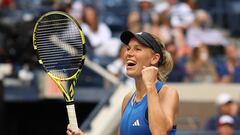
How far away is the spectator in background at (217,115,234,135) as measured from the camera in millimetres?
8864

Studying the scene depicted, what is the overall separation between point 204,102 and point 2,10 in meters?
3.14

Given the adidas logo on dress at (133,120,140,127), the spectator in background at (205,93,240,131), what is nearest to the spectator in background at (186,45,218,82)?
the spectator in background at (205,93,240,131)

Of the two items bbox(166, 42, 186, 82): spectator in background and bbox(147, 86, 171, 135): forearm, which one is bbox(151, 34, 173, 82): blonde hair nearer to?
bbox(147, 86, 171, 135): forearm

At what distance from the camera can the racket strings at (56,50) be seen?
5152 mm

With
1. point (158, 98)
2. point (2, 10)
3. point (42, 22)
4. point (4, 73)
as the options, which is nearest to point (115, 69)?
point (4, 73)

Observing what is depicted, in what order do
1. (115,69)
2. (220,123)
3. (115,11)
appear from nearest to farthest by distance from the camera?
(220,123) → (115,69) → (115,11)

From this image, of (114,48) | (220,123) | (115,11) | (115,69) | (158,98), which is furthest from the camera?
(115,11)

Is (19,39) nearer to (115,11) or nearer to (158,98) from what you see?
(115,11)

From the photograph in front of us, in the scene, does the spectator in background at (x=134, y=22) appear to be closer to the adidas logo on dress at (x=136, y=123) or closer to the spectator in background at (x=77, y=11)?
the spectator in background at (x=77, y=11)

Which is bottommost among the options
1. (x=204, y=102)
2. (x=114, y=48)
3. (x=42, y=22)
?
(x=204, y=102)

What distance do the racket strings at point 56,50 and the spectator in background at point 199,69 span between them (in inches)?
206

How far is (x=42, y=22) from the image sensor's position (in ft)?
17.3

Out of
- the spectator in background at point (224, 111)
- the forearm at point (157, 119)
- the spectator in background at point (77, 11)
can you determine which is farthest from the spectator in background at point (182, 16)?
the forearm at point (157, 119)

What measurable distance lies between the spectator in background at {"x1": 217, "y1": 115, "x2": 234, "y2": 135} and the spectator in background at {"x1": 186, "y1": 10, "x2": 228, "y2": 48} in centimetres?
226
